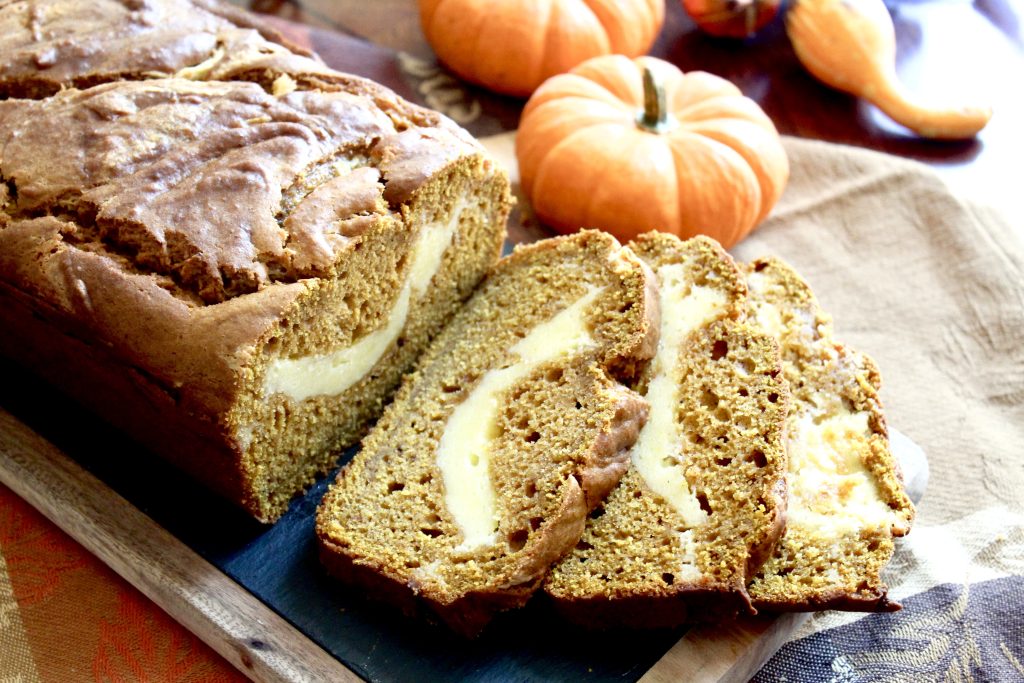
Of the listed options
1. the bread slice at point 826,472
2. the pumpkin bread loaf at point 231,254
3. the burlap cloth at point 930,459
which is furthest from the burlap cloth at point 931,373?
Answer: the pumpkin bread loaf at point 231,254

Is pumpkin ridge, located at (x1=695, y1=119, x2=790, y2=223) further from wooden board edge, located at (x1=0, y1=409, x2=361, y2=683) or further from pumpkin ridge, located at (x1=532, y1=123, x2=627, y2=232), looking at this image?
wooden board edge, located at (x1=0, y1=409, x2=361, y2=683)

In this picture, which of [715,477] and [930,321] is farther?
[930,321]

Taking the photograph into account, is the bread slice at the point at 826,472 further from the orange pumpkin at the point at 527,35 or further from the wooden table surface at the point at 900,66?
the orange pumpkin at the point at 527,35

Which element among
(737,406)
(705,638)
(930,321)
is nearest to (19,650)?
(705,638)

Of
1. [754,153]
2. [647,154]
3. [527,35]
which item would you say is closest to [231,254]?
[647,154]

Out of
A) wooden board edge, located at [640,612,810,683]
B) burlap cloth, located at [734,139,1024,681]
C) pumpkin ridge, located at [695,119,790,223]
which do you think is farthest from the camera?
pumpkin ridge, located at [695,119,790,223]

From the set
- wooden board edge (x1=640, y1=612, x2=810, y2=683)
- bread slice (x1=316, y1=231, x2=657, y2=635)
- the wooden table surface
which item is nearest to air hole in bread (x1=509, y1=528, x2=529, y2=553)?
bread slice (x1=316, y1=231, x2=657, y2=635)

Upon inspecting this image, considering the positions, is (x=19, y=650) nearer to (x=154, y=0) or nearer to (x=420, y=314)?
(x=420, y=314)
